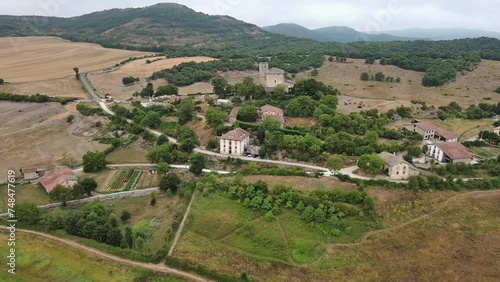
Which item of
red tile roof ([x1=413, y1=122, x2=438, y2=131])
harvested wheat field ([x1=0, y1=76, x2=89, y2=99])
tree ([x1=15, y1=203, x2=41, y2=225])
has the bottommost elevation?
tree ([x1=15, y1=203, x2=41, y2=225])

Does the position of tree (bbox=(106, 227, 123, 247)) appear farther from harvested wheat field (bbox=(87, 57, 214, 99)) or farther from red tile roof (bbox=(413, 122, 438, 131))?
harvested wheat field (bbox=(87, 57, 214, 99))

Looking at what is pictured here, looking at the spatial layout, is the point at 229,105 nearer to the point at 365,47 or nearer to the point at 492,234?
the point at 492,234

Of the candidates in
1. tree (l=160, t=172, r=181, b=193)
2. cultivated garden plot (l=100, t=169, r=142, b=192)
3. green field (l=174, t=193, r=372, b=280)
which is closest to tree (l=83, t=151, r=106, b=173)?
cultivated garden plot (l=100, t=169, r=142, b=192)

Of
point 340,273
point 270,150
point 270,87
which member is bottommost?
point 340,273

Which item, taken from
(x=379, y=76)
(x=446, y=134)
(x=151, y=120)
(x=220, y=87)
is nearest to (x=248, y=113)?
(x=151, y=120)

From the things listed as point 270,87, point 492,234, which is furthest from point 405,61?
point 492,234

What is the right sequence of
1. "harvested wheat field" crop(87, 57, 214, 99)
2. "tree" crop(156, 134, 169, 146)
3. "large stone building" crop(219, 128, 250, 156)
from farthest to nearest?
"harvested wheat field" crop(87, 57, 214, 99)
"tree" crop(156, 134, 169, 146)
"large stone building" crop(219, 128, 250, 156)
